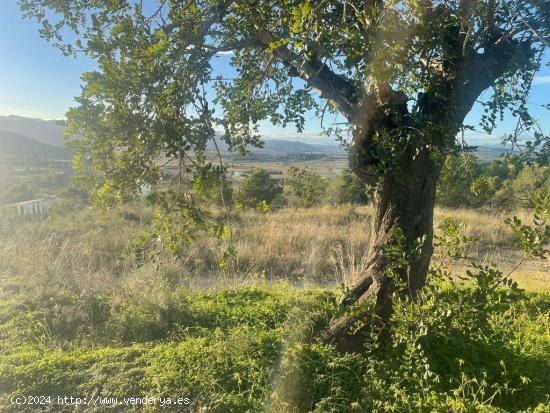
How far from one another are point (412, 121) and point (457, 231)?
3.10ft

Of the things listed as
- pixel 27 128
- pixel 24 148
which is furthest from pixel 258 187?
pixel 27 128

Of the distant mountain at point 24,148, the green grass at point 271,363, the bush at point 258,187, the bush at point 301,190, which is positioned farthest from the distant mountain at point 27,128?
the green grass at point 271,363

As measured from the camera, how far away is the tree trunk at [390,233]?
3.60m

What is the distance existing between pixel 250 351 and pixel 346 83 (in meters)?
2.56

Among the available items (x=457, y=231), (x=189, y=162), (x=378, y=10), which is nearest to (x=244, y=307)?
(x=189, y=162)

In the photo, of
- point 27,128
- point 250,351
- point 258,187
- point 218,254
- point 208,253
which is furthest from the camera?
point 27,128

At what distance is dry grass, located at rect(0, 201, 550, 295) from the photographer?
6.58 meters

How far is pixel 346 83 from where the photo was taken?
384 centimetres

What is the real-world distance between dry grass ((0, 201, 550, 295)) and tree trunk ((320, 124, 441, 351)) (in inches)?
43.3

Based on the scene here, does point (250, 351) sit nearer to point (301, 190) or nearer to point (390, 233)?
point (390, 233)

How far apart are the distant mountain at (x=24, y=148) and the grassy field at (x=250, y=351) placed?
5680cm

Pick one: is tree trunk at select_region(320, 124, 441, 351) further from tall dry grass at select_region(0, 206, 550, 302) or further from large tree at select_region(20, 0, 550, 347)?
tall dry grass at select_region(0, 206, 550, 302)

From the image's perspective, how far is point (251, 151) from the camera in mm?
4363

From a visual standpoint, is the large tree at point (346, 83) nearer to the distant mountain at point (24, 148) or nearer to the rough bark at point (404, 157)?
the rough bark at point (404, 157)
